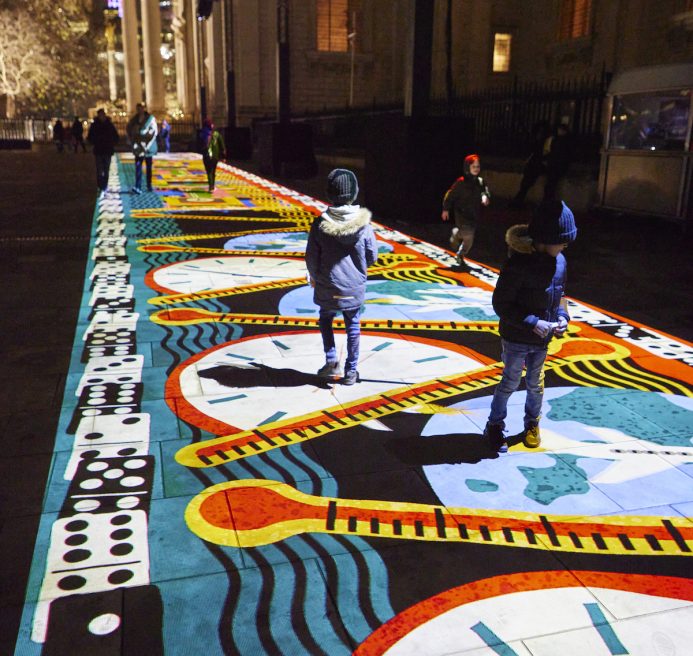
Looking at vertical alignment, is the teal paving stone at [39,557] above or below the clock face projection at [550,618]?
above

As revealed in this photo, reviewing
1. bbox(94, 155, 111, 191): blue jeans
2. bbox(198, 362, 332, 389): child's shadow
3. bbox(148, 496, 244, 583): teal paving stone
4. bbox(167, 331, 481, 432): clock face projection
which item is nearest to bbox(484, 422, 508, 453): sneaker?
bbox(167, 331, 481, 432): clock face projection

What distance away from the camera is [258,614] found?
2.63 m

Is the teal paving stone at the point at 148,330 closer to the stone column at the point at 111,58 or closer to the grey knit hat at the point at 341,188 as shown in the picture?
the grey knit hat at the point at 341,188

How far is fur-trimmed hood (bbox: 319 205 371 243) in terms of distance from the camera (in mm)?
4570

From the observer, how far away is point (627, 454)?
12.8 feet

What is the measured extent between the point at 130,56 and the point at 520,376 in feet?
166

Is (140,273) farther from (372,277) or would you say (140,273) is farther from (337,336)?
(337,336)

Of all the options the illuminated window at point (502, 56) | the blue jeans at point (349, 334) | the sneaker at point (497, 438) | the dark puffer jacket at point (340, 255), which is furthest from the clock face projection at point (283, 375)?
the illuminated window at point (502, 56)

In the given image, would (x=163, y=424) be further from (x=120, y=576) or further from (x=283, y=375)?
(x=120, y=576)

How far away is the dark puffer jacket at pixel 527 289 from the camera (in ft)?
11.9

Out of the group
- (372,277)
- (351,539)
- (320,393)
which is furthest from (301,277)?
(351,539)

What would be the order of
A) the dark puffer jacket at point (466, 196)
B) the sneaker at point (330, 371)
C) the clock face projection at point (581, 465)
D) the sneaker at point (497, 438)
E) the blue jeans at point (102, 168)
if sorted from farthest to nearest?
the blue jeans at point (102, 168) → the dark puffer jacket at point (466, 196) → the sneaker at point (330, 371) → the sneaker at point (497, 438) → the clock face projection at point (581, 465)

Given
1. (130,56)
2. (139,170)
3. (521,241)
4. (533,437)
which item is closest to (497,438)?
(533,437)

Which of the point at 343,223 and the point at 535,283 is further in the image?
the point at 343,223
